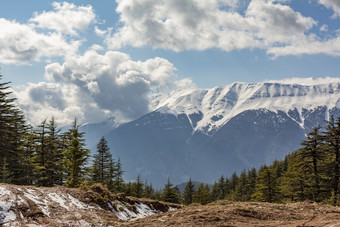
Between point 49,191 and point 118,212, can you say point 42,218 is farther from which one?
point 118,212

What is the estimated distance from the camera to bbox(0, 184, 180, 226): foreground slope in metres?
7.54

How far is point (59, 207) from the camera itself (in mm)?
9039

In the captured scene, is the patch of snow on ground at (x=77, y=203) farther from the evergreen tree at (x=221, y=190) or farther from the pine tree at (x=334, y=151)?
the evergreen tree at (x=221, y=190)

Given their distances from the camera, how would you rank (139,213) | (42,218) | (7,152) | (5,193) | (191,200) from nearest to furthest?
1. (42,218)
2. (5,193)
3. (139,213)
4. (7,152)
5. (191,200)

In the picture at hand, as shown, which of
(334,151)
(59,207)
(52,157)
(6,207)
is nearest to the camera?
(6,207)

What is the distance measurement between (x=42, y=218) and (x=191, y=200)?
62.8 metres

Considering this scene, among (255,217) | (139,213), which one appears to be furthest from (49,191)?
(255,217)

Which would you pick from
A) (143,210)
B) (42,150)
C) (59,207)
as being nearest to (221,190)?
(42,150)

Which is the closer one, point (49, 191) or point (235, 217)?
point (235, 217)

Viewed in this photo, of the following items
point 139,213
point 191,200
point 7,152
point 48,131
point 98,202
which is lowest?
point 191,200

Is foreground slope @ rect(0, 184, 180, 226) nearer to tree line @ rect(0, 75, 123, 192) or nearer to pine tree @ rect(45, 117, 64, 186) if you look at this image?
tree line @ rect(0, 75, 123, 192)

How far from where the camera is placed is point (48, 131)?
3123 cm

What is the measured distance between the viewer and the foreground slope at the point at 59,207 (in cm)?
754

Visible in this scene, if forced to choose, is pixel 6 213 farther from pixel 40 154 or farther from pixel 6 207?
pixel 40 154
